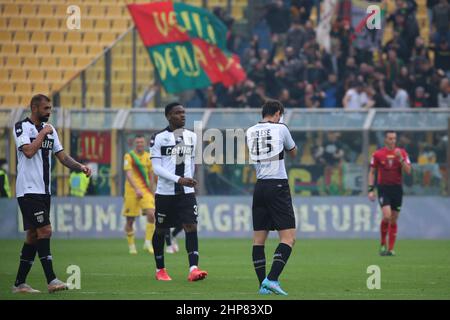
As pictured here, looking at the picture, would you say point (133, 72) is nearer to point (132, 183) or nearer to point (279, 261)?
point (132, 183)

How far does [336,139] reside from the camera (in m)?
26.3

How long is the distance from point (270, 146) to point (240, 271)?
4.16 m

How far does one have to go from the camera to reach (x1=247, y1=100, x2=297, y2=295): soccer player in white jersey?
1282 centimetres

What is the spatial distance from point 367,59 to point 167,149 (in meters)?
14.2

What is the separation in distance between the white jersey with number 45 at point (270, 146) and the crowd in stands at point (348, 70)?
1434 cm

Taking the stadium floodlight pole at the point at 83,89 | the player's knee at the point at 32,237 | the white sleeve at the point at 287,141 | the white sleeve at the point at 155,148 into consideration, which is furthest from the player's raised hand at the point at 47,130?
the stadium floodlight pole at the point at 83,89

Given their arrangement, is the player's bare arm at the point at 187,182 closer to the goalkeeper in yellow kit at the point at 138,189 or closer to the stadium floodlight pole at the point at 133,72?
the goalkeeper in yellow kit at the point at 138,189

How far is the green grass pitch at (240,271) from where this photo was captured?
12.9 m

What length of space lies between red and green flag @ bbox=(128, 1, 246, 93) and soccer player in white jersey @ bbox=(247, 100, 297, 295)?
14261 mm

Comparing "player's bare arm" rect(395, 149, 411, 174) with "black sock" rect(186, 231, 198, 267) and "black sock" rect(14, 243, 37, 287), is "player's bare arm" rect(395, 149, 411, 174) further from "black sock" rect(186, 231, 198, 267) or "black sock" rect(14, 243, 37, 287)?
"black sock" rect(14, 243, 37, 287)

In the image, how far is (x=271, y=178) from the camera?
42.4 ft

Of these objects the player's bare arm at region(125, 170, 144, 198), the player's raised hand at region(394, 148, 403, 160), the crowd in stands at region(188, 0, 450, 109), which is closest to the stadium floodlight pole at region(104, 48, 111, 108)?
the crowd in stands at region(188, 0, 450, 109)

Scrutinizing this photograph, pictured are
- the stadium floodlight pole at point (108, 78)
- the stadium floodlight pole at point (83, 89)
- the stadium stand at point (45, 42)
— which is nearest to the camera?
the stadium floodlight pole at point (83, 89)

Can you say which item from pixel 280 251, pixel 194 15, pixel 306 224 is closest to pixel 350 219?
pixel 306 224
